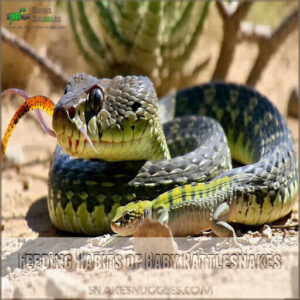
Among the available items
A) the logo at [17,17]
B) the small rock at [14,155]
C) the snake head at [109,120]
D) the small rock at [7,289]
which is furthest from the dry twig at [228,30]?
the small rock at [7,289]

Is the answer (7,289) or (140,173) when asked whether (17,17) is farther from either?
(7,289)

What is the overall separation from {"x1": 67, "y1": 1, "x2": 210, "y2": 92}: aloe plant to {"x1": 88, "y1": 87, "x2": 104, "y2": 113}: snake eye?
13.9 feet

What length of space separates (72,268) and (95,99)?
1349 millimetres

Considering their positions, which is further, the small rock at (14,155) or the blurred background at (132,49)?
the blurred background at (132,49)

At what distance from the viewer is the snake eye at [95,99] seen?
401 centimetres

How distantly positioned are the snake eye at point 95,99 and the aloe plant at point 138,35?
167 inches

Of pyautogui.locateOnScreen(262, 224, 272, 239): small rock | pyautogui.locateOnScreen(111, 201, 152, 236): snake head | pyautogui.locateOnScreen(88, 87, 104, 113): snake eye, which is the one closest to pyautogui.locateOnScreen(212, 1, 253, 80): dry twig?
pyautogui.locateOnScreen(88, 87, 104, 113): snake eye

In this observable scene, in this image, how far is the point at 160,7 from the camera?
7.91 m

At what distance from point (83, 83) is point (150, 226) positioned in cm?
150

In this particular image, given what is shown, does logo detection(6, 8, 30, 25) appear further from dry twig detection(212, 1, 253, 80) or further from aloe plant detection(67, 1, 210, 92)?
dry twig detection(212, 1, 253, 80)

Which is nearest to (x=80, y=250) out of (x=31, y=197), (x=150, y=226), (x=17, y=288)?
(x=150, y=226)

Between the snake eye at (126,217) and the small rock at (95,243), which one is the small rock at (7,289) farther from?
the small rock at (95,243)

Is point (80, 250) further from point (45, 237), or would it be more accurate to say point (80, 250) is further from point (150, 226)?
point (45, 237)

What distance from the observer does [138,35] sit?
8.27 metres
